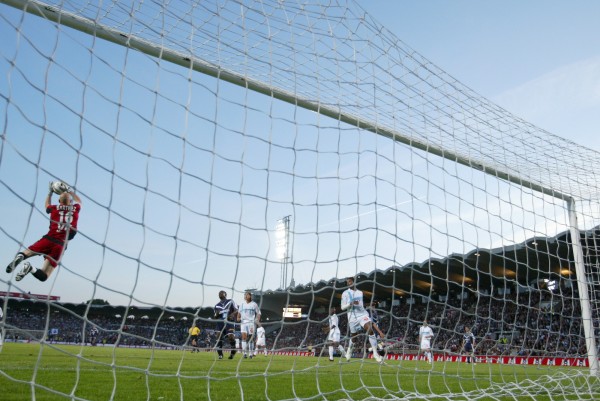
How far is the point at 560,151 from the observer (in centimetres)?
→ 790

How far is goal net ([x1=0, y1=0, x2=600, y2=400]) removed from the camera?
337 centimetres

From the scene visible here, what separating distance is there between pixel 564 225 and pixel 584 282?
2.76 ft

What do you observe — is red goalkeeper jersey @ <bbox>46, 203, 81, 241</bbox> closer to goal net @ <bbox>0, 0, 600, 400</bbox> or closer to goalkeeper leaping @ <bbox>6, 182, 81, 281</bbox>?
goalkeeper leaping @ <bbox>6, 182, 81, 281</bbox>

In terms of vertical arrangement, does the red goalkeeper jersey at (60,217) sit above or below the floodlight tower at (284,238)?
below

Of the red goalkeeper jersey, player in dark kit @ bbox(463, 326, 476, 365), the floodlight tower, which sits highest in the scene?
the floodlight tower

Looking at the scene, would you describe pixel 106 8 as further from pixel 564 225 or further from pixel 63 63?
pixel 564 225

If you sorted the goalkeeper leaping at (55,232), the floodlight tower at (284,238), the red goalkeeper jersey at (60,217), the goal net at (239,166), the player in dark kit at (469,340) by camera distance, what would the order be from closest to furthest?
the goal net at (239,166), the goalkeeper leaping at (55,232), the red goalkeeper jersey at (60,217), the floodlight tower at (284,238), the player in dark kit at (469,340)

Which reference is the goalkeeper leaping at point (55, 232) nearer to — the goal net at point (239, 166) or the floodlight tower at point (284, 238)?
the goal net at point (239, 166)

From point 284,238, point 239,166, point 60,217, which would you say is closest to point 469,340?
point 284,238

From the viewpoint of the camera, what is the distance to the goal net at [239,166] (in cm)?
337

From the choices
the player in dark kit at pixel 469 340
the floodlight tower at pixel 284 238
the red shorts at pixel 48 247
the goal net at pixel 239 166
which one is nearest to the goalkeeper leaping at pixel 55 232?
the red shorts at pixel 48 247

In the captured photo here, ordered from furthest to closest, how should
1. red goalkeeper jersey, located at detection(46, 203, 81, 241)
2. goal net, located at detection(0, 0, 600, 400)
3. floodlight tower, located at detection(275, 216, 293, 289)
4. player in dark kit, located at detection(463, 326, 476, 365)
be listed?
player in dark kit, located at detection(463, 326, 476, 365), floodlight tower, located at detection(275, 216, 293, 289), red goalkeeper jersey, located at detection(46, 203, 81, 241), goal net, located at detection(0, 0, 600, 400)

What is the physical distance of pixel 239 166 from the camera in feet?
14.4

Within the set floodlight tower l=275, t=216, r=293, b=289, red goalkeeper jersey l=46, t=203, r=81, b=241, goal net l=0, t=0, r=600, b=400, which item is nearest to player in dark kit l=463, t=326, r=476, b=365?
goal net l=0, t=0, r=600, b=400
